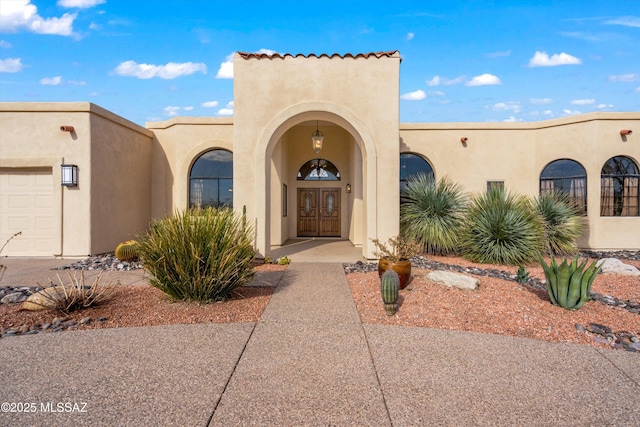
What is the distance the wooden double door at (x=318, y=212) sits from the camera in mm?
15414

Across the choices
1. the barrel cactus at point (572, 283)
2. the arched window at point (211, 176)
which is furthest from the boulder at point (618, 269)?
the arched window at point (211, 176)

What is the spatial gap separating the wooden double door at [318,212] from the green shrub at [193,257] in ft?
32.2

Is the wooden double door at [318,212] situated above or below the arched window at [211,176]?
below

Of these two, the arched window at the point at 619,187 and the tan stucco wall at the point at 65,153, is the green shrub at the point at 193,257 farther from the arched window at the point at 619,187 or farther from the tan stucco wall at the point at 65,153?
the arched window at the point at 619,187

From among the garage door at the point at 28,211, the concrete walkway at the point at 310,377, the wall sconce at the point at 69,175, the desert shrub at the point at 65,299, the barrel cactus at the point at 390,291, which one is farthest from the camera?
the garage door at the point at 28,211

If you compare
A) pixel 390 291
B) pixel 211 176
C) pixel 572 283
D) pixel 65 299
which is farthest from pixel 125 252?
pixel 572 283

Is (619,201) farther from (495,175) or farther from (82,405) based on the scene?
(82,405)

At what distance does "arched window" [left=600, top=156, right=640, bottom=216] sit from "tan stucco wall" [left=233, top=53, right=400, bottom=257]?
8.27 meters

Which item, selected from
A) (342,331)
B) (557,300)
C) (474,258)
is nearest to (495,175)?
(474,258)

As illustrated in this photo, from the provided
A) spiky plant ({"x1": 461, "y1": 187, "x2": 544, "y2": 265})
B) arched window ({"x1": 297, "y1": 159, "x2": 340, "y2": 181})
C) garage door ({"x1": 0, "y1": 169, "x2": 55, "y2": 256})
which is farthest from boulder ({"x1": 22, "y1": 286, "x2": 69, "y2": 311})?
arched window ({"x1": 297, "y1": 159, "x2": 340, "y2": 181})

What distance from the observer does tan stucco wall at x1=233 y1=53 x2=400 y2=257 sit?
30.4 ft

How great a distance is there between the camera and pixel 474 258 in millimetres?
9836

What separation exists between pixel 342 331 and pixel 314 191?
11.2 m

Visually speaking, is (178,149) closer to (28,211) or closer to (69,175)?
(69,175)
